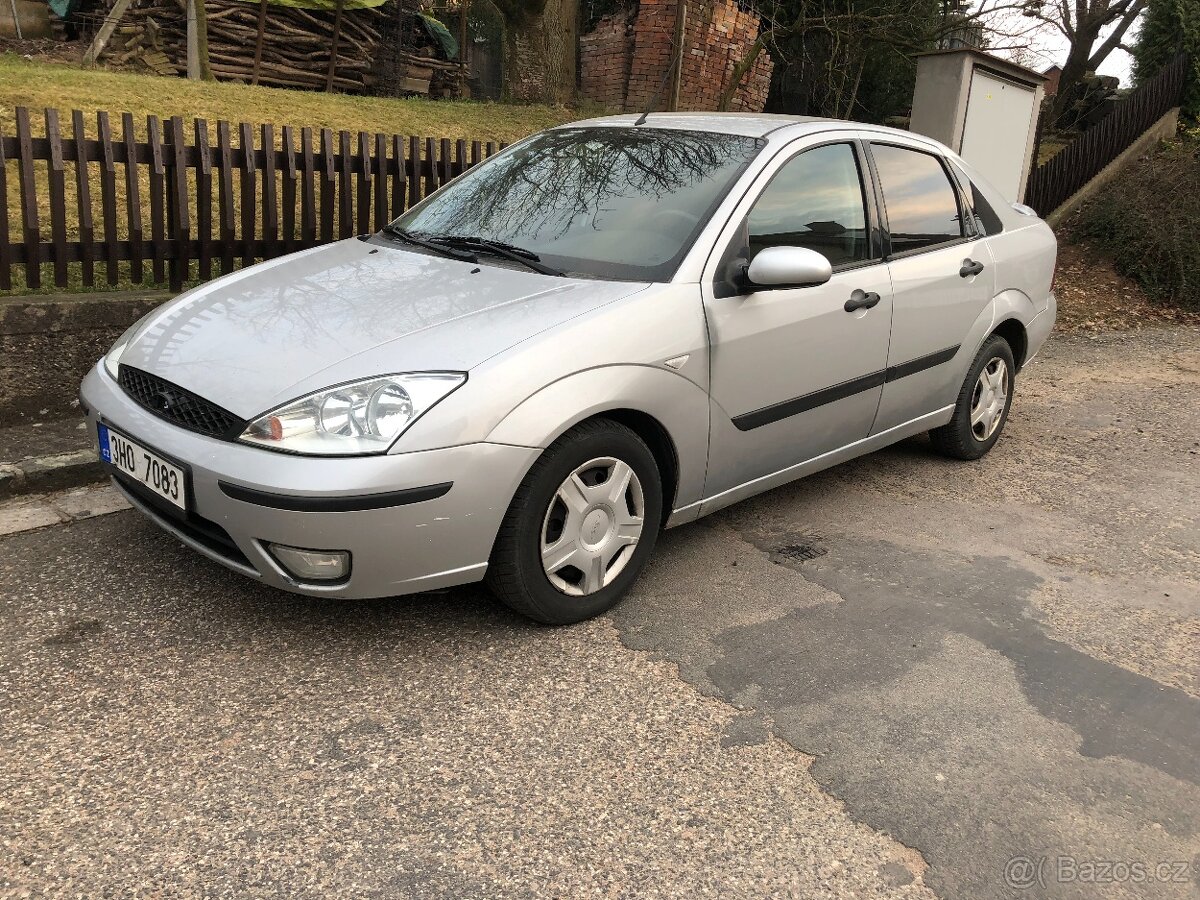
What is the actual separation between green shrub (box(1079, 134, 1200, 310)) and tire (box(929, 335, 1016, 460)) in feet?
20.6

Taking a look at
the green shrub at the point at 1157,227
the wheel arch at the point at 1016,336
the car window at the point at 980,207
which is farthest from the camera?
the green shrub at the point at 1157,227

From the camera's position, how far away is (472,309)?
305cm

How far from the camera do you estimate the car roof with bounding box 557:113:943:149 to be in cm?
390

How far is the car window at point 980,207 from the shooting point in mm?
4758

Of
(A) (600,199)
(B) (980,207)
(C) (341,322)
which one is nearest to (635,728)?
(C) (341,322)

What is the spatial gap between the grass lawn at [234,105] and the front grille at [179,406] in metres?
5.93

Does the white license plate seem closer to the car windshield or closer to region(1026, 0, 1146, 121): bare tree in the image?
the car windshield

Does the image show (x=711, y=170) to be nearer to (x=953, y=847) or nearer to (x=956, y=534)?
(x=956, y=534)

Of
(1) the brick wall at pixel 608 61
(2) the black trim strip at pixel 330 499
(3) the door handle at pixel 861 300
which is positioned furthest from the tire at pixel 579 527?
(1) the brick wall at pixel 608 61

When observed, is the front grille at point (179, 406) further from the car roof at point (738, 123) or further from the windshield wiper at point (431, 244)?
the car roof at point (738, 123)

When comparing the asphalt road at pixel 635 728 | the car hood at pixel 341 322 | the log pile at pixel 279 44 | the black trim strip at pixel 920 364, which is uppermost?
the log pile at pixel 279 44

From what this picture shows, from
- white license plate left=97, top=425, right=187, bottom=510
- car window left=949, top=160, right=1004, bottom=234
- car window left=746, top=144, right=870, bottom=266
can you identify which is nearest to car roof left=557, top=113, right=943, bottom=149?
car window left=746, top=144, right=870, bottom=266

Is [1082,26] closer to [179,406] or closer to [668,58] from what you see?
[668,58]

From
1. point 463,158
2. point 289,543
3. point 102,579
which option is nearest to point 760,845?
point 289,543
